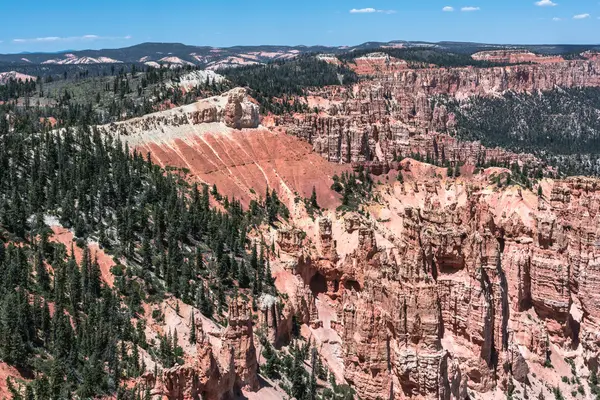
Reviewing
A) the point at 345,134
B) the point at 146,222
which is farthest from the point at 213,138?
the point at 146,222

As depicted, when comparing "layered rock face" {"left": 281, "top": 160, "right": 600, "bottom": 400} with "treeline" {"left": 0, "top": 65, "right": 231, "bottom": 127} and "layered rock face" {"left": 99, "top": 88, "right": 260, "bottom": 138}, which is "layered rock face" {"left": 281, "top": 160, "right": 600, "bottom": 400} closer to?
"layered rock face" {"left": 99, "top": 88, "right": 260, "bottom": 138}

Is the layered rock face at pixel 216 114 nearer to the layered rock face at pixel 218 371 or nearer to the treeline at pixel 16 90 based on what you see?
the treeline at pixel 16 90

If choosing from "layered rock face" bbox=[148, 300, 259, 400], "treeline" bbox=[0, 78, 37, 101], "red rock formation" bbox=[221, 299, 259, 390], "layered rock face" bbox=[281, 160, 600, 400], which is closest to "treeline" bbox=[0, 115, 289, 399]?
"red rock formation" bbox=[221, 299, 259, 390]

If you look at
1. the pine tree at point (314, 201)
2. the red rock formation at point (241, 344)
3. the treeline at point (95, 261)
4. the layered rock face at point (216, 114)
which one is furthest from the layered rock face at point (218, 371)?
the layered rock face at point (216, 114)

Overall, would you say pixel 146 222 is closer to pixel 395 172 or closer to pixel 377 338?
pixel 377 338

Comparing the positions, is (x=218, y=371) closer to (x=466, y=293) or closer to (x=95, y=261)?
(x=95, y=261)

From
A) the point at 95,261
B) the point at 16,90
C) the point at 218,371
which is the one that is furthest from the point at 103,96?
the point at 218,371
